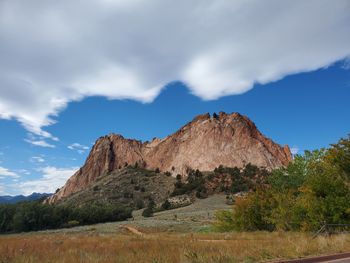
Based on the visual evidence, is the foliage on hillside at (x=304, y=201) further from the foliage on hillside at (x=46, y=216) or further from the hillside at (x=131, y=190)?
the hillside at (x=131, y=190)

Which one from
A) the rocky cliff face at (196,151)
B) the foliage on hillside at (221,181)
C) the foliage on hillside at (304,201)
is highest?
the rocky cliff face at (196,151)

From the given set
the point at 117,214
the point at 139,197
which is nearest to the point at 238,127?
the point at 139,197

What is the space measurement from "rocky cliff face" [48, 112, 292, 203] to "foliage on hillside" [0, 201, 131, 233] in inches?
2362

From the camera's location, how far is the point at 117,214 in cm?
7888

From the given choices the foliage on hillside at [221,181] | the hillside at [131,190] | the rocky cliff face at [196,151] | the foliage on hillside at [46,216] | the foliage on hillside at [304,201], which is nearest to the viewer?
the foliage on hillside at [304,201]

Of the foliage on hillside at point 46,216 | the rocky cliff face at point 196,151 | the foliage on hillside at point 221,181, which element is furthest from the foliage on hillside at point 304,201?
the rocky cliff face at point 196,151

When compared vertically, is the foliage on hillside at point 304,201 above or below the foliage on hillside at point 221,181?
below

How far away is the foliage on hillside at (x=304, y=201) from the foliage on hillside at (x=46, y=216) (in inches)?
1587

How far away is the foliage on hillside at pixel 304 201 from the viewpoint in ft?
84.5

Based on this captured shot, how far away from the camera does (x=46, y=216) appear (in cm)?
6794

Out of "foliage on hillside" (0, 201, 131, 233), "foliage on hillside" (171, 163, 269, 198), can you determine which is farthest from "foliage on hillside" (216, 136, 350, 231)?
"foliage on hillside" (171, 163, 269, 198)

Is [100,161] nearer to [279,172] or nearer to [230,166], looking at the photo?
[230,166]

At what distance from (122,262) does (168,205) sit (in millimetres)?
83092

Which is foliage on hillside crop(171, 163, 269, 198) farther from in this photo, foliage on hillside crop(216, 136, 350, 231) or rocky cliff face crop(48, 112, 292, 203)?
foliage on hillside crop(216, 136, 350, 231)
